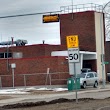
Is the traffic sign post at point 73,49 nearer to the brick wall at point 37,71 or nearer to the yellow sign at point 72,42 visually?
the yellow sign at point 72,42

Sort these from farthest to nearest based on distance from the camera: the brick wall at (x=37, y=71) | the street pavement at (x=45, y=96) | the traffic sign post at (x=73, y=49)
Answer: the brick wall at (x=37, y=71), the street pavement at (x=45, y=96), the traffic sign post at (x=73, y=49)

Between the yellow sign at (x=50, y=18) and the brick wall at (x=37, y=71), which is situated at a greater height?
the yellow sign at (x=50, y=18)

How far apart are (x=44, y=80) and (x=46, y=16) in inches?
946

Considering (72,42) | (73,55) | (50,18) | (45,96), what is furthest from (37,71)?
(72,42)

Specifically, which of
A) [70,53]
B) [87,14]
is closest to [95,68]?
[87,14]

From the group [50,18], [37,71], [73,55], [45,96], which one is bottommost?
[45,96]

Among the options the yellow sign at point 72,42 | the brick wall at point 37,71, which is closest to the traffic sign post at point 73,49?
the yellow sign at point 72,42

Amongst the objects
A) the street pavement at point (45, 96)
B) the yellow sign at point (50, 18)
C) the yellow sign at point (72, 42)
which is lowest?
the street pavement at point (45, 96)

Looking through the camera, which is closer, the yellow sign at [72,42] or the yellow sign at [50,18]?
the yellow sign at [72,42]

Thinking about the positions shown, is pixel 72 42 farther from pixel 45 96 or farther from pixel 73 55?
pixel 45 96

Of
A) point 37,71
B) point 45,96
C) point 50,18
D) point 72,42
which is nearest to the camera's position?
point 72,42

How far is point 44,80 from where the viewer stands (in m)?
47.6

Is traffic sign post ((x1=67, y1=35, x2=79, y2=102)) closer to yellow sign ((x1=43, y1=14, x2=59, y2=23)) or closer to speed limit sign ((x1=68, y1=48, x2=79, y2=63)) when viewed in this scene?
speed limit sign ((x1=68, y1=48, x2=79, y2=63))

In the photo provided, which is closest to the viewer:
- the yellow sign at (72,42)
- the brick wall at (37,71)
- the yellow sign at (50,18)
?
the yellow sign at (72,42)
